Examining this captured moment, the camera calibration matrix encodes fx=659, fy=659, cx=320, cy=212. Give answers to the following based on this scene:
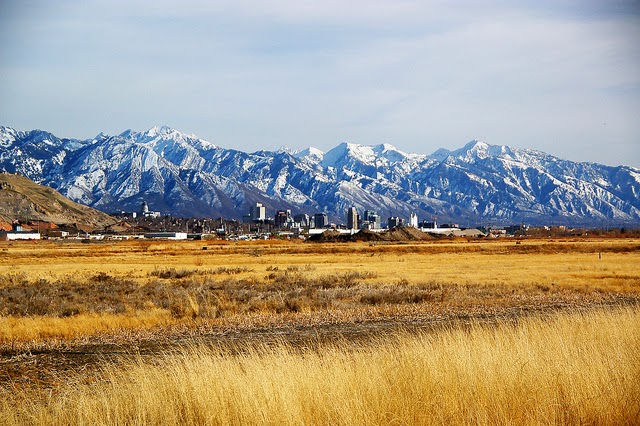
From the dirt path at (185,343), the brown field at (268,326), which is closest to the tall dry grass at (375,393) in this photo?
the brown field at (268,326)

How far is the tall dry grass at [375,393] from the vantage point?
10.3m

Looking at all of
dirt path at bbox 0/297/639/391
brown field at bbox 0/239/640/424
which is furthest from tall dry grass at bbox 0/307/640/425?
dirt path at bbox 0/297/639/391

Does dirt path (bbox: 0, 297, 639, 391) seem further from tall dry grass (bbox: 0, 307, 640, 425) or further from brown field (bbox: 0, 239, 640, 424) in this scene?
tall dry grass (bbox: 0, 307, 640, 425)

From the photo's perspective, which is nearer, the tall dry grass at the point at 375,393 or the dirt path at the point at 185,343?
the tall dry grass at the point at 375,393

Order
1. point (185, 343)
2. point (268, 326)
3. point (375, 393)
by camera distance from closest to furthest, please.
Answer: point (375, 393)
point (185, 343)
point (268, 326)

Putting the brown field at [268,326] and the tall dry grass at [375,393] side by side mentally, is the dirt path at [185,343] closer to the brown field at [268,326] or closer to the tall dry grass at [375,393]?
the brown field at [268,326]

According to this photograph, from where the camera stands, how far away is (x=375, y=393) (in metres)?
11.0

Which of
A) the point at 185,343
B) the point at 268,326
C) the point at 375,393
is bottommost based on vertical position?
the point at 268,326

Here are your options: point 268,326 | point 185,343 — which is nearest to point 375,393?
point 185,343

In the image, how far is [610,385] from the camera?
1164 cm

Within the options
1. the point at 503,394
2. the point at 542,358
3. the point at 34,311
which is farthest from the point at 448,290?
the point at 503,394

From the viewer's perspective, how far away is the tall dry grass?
1027 cm

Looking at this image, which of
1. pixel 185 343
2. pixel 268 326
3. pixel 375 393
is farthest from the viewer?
pixel 268 326

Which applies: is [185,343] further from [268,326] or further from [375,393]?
[375,393]
